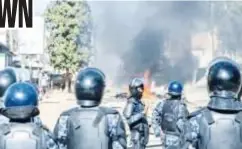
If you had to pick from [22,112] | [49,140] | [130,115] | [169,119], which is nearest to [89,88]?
[49,140]

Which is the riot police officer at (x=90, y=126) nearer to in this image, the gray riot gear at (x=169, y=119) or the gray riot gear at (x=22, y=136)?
the gray riot gear at (x=22, y=136)

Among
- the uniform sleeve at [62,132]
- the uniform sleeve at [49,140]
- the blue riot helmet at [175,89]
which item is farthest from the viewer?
the blue riot helmet at [175,89]

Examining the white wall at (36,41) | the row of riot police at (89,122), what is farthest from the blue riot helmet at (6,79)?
the white wall at (36,41)

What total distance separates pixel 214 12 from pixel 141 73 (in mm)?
6732

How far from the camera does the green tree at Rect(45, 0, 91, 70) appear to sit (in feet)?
150

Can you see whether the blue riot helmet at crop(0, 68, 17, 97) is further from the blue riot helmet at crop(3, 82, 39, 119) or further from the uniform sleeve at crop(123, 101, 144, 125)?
the uniform sleeve at crop(123, 101, 144, 125)

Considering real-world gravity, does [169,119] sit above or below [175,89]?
below

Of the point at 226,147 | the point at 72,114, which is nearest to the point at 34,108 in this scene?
the point at 72,114

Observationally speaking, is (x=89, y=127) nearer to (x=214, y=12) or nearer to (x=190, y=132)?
(x=190, y=132)

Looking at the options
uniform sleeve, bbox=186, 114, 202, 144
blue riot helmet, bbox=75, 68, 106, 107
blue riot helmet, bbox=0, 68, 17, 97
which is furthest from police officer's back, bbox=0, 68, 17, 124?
uniform sleeve, bbox=186, 114, 202, 144

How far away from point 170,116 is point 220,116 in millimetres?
4454

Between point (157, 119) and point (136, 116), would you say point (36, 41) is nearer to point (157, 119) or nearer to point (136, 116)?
point (157, 119)

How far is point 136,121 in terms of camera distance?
9438 millimetres

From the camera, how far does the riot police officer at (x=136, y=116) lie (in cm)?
940
